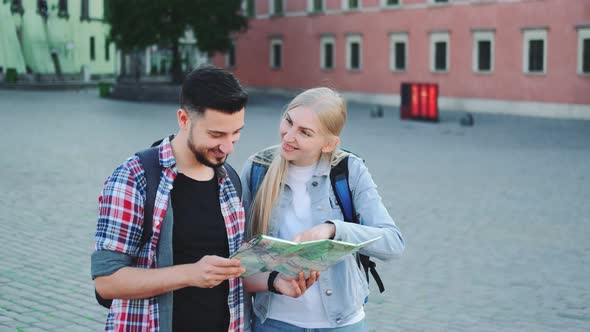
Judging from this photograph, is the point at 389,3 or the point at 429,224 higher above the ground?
the point at 389,3

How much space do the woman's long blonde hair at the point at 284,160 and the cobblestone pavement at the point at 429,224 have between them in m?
3.58

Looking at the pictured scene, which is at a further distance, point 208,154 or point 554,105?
point 554,105

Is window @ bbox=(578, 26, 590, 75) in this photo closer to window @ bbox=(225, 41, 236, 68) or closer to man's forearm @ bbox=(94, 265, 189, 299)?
window @ bbox=(225, 41, 236, 68)

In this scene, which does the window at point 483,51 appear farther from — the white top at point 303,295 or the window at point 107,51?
the window at point 107,51

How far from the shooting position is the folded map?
9.02 feet

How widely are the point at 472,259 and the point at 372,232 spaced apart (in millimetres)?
6147

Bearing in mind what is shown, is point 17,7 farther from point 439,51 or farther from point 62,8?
point 439,51

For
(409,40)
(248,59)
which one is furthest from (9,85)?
(409,40)

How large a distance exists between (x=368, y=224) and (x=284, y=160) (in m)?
0.37

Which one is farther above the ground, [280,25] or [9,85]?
[280,25]

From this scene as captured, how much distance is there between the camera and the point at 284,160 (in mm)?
3400

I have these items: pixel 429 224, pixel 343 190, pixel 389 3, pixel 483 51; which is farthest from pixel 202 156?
pixel 389 3

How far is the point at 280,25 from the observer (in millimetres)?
51750

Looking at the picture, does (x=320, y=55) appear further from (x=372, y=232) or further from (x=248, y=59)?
(x=372, y=232)
